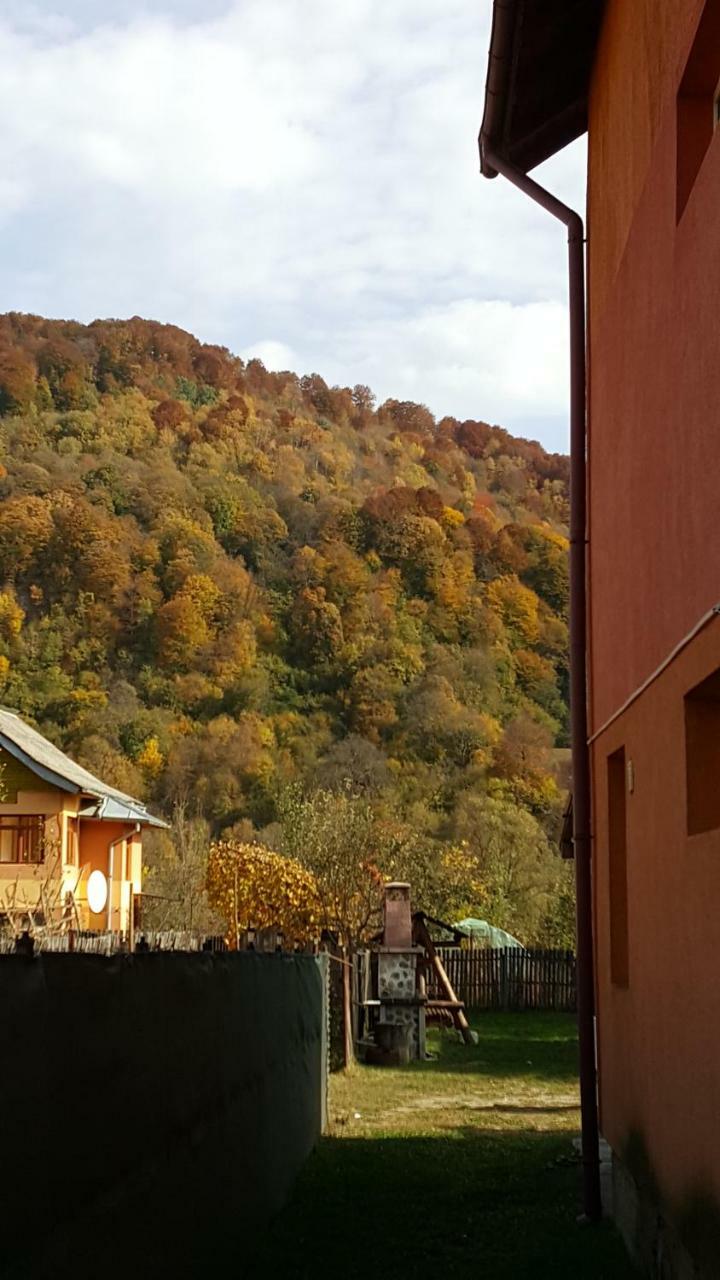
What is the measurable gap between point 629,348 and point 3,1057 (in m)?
5.48

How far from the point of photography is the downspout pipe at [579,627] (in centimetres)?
886

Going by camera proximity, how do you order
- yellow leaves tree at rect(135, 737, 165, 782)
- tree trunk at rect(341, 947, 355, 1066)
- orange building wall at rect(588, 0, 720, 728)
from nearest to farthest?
orange building wall at rect(588, 0, 720, 728) → tree trunk at rect(341, 947, 355, 1066) → yellow leaves tree at rect(135, 737, 165, 782)

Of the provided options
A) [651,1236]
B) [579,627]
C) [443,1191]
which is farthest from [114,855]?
[651,1236]

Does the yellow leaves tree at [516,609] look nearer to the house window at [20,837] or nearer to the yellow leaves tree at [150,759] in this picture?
the yellow leaves tree at [150,759]

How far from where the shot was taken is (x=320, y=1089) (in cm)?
1240

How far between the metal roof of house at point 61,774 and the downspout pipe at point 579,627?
26174 millimetres

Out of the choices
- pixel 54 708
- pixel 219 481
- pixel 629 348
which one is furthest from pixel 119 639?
pixel 629 348

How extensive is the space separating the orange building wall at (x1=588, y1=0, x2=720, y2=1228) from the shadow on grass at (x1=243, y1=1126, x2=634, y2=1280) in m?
0.63

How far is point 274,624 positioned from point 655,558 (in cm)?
6276

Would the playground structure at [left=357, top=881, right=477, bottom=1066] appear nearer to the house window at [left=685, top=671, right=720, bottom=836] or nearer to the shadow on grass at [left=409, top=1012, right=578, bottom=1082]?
the shadow on grass at [left=409, top=1012, right=578, bottom=1082]

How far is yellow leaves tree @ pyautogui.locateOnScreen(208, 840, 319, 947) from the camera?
82.9ft

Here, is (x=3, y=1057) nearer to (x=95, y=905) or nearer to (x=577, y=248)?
(x=577, y=248)

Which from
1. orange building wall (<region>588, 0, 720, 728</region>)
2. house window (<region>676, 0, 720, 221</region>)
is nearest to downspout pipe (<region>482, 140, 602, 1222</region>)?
orange building wall (<region>588, 0, 720, 728</region>)

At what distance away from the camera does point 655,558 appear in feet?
21.6
